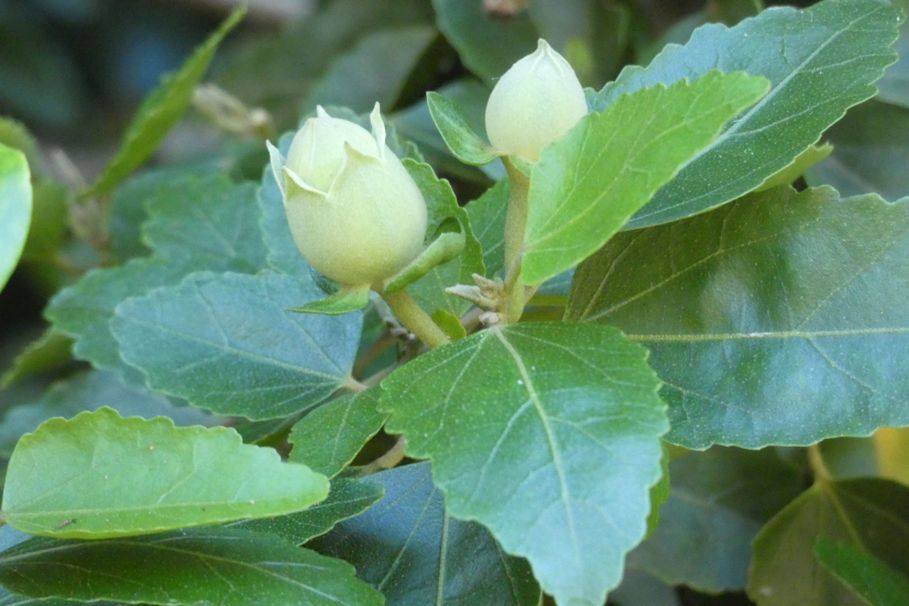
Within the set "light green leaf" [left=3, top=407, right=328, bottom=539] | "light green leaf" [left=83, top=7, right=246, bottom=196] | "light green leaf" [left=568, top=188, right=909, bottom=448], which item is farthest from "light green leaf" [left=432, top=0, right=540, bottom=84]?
"light green leaf" [left=3, top=407, right=328, bottom=539]

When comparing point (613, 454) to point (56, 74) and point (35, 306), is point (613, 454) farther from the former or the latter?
point (56, 74)

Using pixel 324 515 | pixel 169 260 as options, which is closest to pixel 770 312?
pixel 324 515

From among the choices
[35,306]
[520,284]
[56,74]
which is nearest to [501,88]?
[520,284]

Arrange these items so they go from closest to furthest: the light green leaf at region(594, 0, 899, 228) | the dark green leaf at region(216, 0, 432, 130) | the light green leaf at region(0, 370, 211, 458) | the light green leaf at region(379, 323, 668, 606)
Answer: the light green leaf at region(379, 323, 668, 606)
the light green leaf at region(594, 0, 899, 228)
the light green leaf at region(0, 370, 211, 458)
the dark green leaf at region(216, 0, 432, 130)

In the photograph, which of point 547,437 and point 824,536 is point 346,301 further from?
point 824,536

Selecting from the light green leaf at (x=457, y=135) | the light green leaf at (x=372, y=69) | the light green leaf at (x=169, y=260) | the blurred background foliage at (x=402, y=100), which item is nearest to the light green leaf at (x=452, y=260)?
the light green leaf at (x=457, y=135)

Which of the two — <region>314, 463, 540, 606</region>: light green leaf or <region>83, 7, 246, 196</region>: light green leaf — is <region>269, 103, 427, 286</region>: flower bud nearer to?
<region>314, 463, 540, 606</region>: light green leaf

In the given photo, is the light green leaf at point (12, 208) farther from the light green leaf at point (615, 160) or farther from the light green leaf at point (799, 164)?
the light green leaf at point (799, 164)
